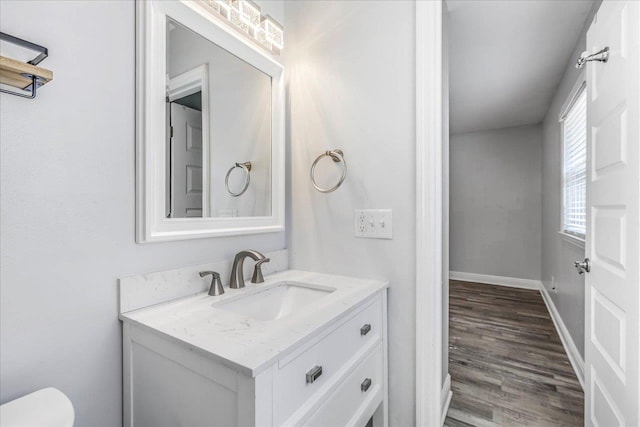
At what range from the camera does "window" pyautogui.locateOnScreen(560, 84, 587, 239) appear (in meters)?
2.32

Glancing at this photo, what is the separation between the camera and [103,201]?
0.90 meters

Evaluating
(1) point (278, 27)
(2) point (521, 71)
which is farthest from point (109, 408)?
(2) point (521, 71)

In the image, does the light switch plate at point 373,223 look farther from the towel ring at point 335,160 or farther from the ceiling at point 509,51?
the ceiling at point 509,51

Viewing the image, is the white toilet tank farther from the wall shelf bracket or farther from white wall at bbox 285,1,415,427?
white wall at bbox 285,1,415,427

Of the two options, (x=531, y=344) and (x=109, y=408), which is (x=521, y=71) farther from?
(x=109, y=408)

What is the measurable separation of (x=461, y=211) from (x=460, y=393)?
11.2ft

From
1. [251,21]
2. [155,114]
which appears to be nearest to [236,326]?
[155,114]

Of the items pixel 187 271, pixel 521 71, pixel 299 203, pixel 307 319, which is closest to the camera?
pixel 307 319

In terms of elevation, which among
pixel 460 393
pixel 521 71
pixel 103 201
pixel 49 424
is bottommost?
pixel 460 393

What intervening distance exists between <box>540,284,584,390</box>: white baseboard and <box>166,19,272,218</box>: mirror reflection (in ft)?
7.45

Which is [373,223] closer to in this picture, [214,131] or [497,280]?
[214,131]

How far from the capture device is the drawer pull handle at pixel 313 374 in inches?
32.3

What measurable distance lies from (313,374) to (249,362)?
0.25m

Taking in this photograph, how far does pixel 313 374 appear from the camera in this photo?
833 millimetres
